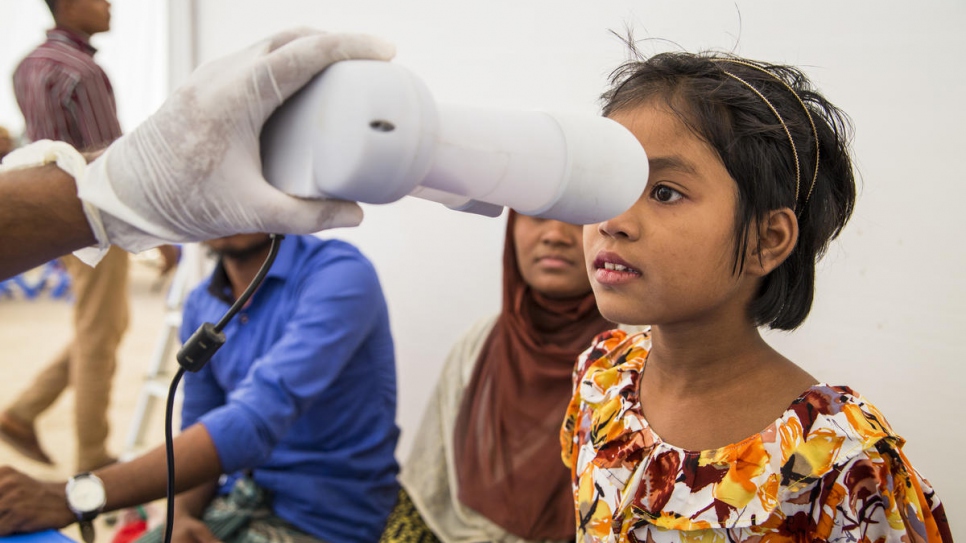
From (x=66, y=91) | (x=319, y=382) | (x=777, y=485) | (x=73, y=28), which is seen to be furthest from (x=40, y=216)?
(x=73, y=28)

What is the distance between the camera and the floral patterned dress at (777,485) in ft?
2.54

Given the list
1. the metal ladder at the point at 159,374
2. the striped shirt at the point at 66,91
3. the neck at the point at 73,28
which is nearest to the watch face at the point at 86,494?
the striped shirt at the point at 66,91

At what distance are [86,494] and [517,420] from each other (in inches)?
32.5

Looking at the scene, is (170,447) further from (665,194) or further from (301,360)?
(665,194)

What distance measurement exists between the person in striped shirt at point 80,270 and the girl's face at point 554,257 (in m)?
1.28

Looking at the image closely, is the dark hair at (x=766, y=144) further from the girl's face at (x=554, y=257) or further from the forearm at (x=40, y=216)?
the forearm at (x=40, y=216)

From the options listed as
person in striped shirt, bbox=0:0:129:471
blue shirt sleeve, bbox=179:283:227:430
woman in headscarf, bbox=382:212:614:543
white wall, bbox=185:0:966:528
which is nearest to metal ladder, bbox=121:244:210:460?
person in striped shirt, bbox=0:0:129:471

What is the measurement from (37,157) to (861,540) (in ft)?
3.27

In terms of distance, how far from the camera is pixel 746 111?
2.93 ft

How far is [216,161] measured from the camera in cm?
73

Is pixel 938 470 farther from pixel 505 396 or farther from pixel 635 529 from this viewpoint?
pixel 505 396

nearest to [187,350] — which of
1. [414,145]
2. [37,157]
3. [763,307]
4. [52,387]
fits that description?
[37,157]

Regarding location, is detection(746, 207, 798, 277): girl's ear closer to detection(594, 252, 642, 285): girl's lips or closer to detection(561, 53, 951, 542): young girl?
detection(561, 53, 951, 542): young girl

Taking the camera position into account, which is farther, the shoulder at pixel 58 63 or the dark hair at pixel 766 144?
the shoulder at pixel 58 63
